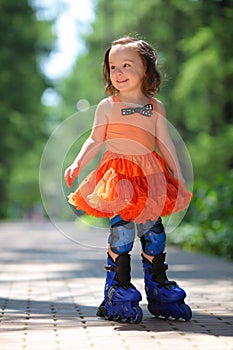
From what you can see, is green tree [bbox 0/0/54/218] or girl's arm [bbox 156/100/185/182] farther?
green tree [bbox 0/0/54/218]

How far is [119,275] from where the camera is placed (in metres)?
5.09

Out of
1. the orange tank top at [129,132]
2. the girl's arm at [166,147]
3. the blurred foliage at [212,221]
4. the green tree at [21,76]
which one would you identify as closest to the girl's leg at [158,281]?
the girl's arm at [166,147]

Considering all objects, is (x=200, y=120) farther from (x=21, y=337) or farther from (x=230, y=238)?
(x=21, y=337)

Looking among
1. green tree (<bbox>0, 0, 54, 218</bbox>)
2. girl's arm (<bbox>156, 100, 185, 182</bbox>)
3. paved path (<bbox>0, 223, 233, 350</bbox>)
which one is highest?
green tree (<bbox>0, 0, 54, 218</bbox>)

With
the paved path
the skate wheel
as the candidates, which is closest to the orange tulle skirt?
the skate wheel

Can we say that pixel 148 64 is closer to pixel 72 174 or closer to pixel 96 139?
pixel 96 139

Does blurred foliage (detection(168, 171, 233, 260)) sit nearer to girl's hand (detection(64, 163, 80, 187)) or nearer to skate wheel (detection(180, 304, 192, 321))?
skate wheel (detection(180, 304, 192, 321))

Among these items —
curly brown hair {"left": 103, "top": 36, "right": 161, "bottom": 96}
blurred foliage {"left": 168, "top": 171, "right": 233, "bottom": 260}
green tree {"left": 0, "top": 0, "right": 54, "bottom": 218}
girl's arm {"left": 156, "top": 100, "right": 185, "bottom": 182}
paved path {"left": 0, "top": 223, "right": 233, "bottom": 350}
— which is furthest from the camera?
green tree {"left": 0, "top": 0, "right": 54, "bottom": 218}

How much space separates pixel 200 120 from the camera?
68.7 ft

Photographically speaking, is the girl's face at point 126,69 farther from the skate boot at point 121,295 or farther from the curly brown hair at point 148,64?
the skate boot at point 121,295

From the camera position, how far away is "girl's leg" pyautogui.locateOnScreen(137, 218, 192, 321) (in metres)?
5.07

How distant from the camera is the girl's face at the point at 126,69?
521cm

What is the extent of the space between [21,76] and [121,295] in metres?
28.1

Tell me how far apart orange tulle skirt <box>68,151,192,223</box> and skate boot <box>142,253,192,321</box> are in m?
0.36
